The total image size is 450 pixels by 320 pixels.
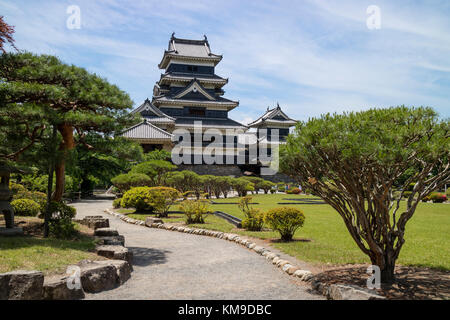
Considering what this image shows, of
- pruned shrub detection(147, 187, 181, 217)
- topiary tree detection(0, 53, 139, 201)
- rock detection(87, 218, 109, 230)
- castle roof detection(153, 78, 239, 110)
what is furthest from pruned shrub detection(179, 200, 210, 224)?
castle roof detection(153, 78, 239, 110)

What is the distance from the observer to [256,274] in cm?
667

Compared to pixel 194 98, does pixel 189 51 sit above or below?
above

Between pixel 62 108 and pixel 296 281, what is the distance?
641 centimetres

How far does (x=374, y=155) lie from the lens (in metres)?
4.77

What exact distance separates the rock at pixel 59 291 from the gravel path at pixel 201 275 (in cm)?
19

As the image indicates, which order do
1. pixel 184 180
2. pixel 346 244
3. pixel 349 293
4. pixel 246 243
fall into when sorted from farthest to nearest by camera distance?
pixel 184 180 → pixel 246 243 → pixel 346 244 → pixel 349 293

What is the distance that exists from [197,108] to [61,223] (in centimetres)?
3167

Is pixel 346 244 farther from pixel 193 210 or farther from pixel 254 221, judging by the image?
pixel 193 210

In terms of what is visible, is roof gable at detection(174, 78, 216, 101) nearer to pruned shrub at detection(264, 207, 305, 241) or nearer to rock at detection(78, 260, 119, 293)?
pruned shrub at detection(264, 207, 305, 241)

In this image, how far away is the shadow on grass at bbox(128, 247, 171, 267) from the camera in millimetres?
7617

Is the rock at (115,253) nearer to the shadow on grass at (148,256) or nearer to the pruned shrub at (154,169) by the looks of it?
the shadow on grass at (148,256)

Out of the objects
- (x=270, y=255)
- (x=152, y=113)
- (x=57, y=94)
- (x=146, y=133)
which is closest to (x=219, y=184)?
(x=146, y=133)

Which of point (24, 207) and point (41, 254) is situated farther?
point (24, 207)
